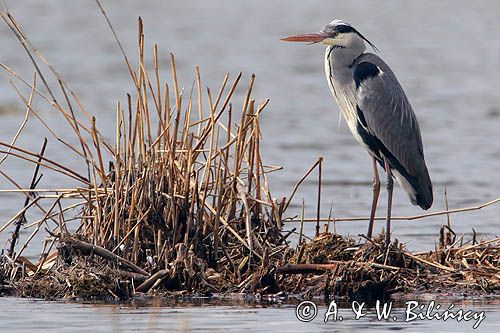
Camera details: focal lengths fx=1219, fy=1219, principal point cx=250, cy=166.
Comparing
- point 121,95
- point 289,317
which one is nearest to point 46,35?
point 121,95

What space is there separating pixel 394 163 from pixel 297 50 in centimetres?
1782

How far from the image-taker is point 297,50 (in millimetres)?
26500

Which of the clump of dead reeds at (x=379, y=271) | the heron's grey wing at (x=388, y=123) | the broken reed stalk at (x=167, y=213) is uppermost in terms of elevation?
the heron's grey wing at (x=388, y=123)

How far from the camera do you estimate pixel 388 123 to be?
8883mm

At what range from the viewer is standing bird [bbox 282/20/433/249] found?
881 cm

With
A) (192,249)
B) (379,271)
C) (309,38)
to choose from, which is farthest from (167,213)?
(309,38)

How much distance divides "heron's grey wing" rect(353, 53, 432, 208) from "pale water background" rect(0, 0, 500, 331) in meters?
0.94

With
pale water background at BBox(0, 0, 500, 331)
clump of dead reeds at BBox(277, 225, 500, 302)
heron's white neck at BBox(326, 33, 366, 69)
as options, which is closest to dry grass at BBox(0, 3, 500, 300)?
clump of dead reeds at BBox(277, 225, 500, 302)

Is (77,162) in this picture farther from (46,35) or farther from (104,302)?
(46,35)

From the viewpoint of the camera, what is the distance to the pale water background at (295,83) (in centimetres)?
1034

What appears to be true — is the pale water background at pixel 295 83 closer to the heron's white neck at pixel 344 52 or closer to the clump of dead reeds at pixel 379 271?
the clump of dead reeds at pixel 379 271

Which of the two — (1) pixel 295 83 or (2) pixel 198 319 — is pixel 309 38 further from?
(1) pixel 295 83

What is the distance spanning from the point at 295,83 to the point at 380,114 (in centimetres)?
1286

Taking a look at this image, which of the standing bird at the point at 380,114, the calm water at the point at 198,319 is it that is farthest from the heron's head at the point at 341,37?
the calm water at the point at 198,319
